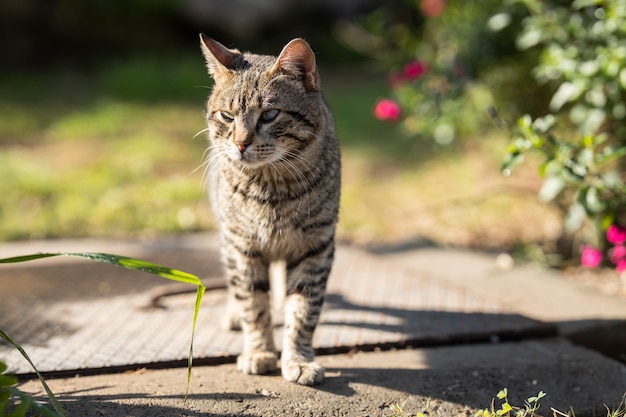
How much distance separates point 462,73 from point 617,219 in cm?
142

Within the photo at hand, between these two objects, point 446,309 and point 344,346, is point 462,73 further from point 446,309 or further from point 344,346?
point 344,346

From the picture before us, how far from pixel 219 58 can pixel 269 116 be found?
0.36 meters

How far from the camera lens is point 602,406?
8.68ft

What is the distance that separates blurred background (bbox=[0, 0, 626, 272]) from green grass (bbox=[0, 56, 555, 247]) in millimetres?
20

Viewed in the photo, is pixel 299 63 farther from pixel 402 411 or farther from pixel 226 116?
pixel 402 411

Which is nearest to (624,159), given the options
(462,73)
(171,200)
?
(462,73)

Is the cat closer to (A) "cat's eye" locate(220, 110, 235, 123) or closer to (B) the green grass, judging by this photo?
(A) "cat's eye" locate(220, 110, 235, 123)

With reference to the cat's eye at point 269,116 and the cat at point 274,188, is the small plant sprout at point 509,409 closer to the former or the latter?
the cat at point 274,188

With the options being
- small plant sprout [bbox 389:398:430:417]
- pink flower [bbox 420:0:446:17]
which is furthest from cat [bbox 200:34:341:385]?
pink flower [bbox 420:0:446:17]

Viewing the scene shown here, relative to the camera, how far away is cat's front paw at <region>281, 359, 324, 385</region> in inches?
108

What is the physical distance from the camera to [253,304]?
3045mm

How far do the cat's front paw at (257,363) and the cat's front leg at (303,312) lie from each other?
0.18ft

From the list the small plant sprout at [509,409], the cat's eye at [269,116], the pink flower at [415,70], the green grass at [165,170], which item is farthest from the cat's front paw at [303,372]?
the pink flower at [415,70]

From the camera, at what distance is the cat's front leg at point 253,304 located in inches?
118
